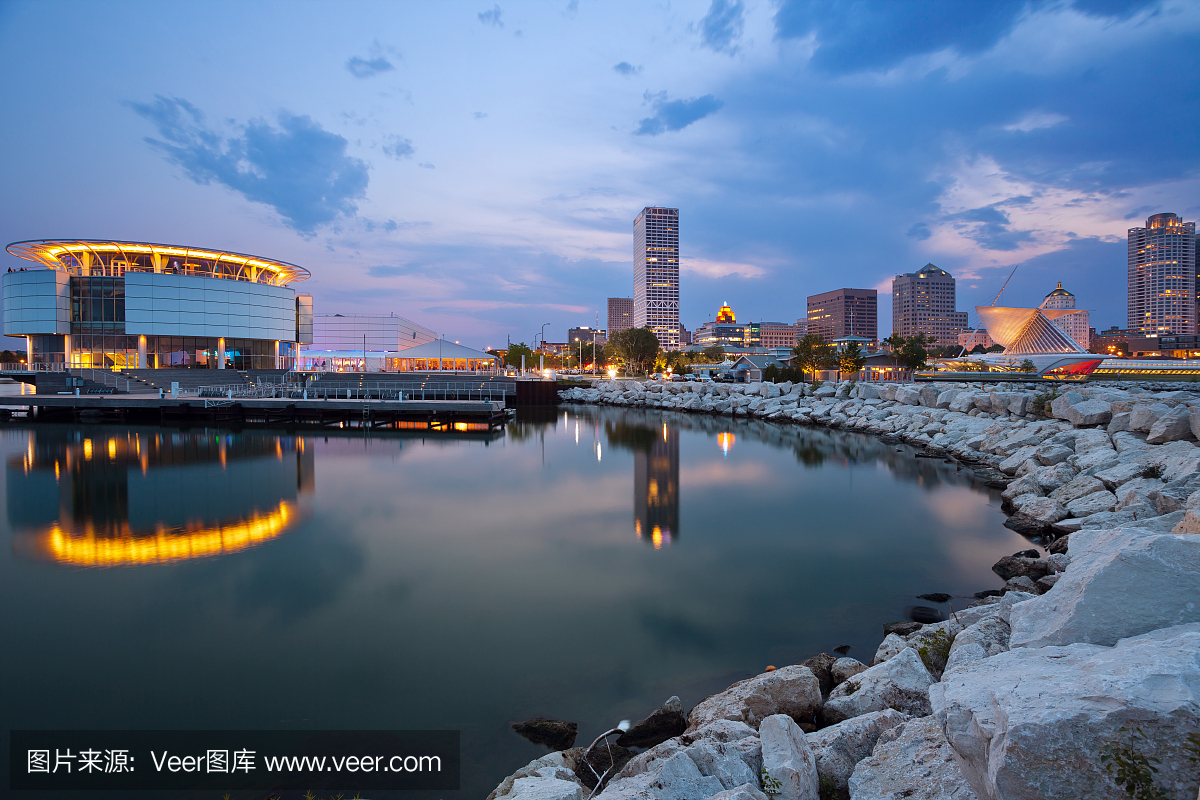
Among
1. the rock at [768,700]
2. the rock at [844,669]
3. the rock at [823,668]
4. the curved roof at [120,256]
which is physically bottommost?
the rock at [823,668]

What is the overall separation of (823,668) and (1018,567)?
629 cm

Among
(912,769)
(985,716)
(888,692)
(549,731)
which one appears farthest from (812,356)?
(985,716)

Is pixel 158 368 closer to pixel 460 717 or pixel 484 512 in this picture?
pixel 484 512

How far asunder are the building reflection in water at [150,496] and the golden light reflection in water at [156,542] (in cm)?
2

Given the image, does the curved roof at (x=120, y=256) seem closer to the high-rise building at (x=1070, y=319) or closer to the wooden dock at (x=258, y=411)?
the wooden dock at (x=258, y=411)

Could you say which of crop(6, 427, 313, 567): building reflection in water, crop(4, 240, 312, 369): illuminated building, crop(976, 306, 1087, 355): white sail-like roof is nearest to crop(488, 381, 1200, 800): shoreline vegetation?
crop(6, 427, 313, 567): building reflection in water

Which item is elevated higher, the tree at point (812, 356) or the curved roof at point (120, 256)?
the curved roof at point (120, 256)

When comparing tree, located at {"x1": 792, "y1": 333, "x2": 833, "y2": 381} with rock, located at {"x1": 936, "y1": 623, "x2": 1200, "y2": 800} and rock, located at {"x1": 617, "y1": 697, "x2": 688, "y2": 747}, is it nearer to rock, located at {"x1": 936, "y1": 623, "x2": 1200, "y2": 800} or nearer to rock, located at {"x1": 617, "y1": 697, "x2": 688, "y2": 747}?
rock, located at {"x1": 617, "y1": 697, "x2": 688, "y2": 747}

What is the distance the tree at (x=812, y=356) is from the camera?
70250mm

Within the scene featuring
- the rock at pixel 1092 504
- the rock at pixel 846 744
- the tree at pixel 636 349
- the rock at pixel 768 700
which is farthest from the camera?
the tree at pixel 636 349

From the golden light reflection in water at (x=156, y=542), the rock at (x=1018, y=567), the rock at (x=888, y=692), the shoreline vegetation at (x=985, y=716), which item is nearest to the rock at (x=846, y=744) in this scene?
the shoreline vegetation at (x=985, y=716)

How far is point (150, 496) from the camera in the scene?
60.0 feet

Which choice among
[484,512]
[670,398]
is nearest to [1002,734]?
[484,512]

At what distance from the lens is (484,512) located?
17.2 m
